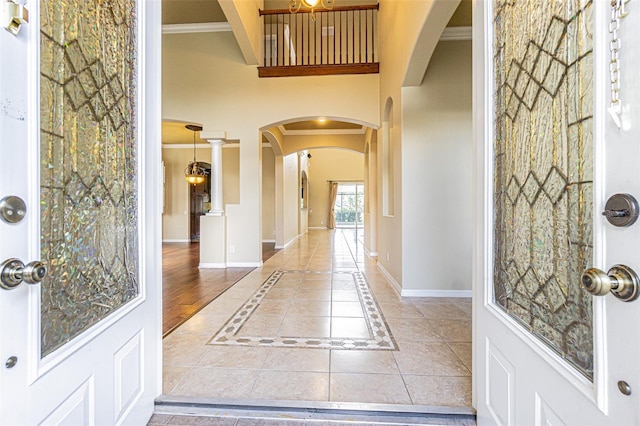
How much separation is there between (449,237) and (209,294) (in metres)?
2.82

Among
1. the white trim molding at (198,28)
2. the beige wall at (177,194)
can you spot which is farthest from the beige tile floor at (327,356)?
the beige wall at (177,194)

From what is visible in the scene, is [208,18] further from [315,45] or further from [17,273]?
[17,273]

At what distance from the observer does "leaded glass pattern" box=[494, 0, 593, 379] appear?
734mm

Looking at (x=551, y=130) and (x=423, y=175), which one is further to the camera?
(x=423, y=175)

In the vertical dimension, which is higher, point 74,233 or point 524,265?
point 74,233

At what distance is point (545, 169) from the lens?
2.89 feet

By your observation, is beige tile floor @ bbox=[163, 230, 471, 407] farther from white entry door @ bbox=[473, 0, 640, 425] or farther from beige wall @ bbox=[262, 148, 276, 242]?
beige wall @ bbox=[262, 148, 276, 242]

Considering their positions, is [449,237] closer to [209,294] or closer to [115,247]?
[209,294]

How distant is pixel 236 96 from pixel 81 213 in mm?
4450

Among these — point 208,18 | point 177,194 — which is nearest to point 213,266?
point 208,18

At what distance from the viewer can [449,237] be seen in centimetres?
331

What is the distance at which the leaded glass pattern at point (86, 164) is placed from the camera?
0.82 meters

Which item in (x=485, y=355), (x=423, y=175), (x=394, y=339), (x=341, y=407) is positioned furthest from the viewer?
(x=423, y=175)

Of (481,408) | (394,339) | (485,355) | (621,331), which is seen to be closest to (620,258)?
(621,331)
